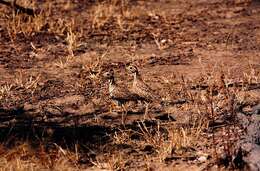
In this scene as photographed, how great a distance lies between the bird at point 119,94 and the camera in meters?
5.56

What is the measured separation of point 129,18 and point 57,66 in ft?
7.33

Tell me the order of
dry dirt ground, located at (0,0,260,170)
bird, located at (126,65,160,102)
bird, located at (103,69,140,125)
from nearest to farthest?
dry dirt ground, located at (0,0,260,170) → bird, located at (103,69,140,125) → bird, located at (126,65,160,102)

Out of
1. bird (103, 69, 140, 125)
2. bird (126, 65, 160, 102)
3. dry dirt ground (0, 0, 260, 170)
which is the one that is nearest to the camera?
dry dirt ground (0, 0, 260, 170)

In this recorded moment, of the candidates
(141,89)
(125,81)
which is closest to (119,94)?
(141,89)

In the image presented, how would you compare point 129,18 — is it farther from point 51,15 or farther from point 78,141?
point 78,141

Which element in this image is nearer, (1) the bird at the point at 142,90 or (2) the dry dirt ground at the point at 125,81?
(2) the dry dirt ground at the point at 125,81

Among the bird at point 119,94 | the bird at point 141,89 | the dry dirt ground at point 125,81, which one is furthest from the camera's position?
the bird at point 141,89

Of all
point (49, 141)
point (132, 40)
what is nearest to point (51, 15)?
point (132, 40)

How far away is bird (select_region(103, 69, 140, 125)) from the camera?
5.56 metres

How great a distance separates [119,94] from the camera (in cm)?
579

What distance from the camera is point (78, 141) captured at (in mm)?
4734

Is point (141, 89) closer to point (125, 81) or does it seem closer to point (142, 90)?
point (142, 90)

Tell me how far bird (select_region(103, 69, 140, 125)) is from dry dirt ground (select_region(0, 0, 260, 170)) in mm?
79

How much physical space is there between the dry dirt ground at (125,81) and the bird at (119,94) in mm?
79
